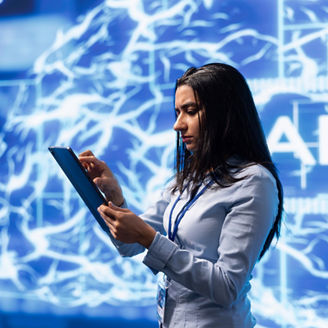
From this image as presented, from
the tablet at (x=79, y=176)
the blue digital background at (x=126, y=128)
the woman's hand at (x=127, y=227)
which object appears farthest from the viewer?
the blue digital background at (x=126, y=128)

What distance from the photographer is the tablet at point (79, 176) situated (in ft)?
3.79

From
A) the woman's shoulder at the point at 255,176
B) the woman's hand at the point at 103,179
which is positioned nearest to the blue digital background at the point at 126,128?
the woman's hand at the point at 103,179

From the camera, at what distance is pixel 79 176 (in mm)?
1197

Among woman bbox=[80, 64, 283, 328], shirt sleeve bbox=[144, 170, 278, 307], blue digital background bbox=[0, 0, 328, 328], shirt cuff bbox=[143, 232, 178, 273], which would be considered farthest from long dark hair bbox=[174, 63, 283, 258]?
blue digital background bbox=[0, 0, 328, 328]

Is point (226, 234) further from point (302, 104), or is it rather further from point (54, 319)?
point (54, 319)

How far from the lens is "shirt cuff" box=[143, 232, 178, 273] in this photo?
105 centimetres

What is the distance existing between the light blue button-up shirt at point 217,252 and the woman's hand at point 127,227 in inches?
1.0

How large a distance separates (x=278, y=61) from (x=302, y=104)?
0.89 ft

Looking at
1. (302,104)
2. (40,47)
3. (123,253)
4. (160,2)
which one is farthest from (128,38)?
(123,253)

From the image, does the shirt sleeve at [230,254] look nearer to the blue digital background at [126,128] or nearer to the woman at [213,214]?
the woman at [213,214]

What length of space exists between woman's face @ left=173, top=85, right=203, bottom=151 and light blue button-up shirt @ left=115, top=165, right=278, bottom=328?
0.15 m

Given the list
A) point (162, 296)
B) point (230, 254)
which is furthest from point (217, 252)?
point (162, 296)

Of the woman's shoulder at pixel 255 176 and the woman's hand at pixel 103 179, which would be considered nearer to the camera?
the woman's shoulder at pixel 255 176

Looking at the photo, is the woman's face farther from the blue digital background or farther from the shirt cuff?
the blue digital background
